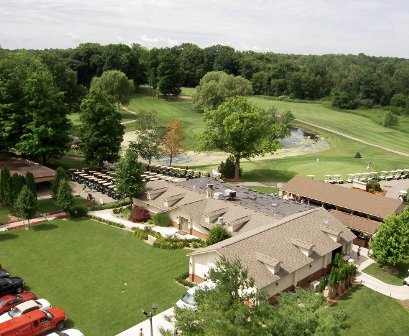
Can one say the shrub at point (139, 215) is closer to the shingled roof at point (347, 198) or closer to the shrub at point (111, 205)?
the shrub at point (111, 205)

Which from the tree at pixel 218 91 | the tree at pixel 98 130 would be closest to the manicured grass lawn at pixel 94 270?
the tree at pixel 98 130

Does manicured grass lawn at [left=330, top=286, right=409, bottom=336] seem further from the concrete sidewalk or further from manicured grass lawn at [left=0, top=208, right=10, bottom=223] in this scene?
manicured grass lawn at [left=0, top=208, right=10, bottom=223]

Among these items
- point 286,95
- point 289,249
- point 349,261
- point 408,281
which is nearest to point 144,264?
point 289,249

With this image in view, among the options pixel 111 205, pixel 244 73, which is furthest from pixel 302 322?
pixel 244 73

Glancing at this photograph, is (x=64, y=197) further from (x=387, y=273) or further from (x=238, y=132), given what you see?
(x=387, y=273)

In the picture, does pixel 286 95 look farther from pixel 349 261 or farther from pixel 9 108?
pixel 349 261

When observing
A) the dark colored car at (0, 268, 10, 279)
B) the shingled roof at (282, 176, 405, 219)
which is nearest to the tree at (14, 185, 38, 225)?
the dark colored car at (0, 268, 10, 279)
